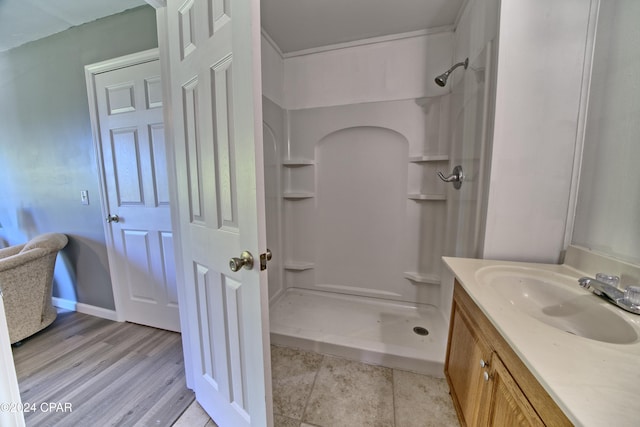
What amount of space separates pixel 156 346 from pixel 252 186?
1.73 meters

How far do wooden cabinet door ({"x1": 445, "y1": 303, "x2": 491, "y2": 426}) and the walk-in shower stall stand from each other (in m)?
0.46

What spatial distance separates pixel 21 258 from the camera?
5.23ft

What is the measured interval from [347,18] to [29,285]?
3.11 metres

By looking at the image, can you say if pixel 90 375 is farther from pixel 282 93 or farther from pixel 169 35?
pixel 282 93

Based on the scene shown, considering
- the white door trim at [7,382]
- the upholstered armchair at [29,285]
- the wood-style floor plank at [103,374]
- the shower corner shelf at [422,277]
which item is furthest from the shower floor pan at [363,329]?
the upholstered armchair at [29,285]

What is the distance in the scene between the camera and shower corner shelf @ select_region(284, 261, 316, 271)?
7.62ft

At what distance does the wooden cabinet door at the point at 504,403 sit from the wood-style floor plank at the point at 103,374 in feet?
4.75

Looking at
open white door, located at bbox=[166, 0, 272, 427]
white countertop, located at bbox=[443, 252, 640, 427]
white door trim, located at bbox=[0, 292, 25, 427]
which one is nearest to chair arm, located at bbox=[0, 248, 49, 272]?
open white door, located at bbox=[166, 0, 272, 427]

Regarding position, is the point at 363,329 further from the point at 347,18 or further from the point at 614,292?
the point at 347,18

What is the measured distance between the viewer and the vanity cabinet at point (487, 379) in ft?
1.67

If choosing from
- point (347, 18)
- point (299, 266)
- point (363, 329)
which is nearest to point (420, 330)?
point (363, 329)

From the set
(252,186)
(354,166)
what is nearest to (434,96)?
(354,166)

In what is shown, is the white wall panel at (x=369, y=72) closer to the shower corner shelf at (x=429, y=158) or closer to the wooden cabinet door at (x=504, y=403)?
the shower corner shelf at (x=429, y=158)

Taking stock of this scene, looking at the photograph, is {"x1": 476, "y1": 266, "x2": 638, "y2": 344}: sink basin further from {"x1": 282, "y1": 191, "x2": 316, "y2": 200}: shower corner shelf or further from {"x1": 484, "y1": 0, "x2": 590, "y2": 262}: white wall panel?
{"x1": 282, "y1": 191, "x2": 316, "y2": 200}: shower corner shelf
